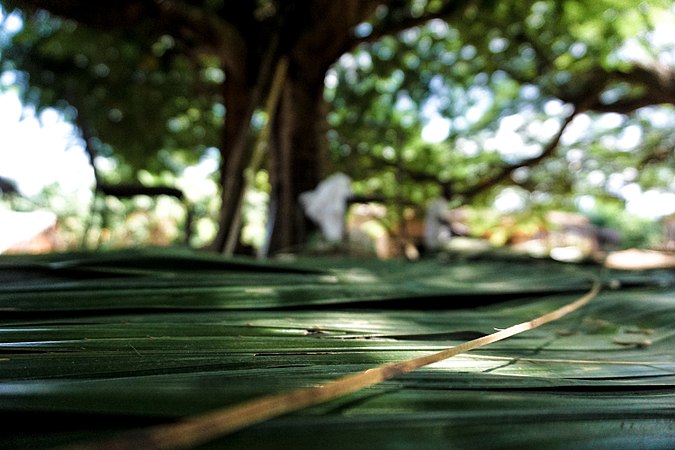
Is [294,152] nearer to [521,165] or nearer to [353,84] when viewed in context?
[353,84]

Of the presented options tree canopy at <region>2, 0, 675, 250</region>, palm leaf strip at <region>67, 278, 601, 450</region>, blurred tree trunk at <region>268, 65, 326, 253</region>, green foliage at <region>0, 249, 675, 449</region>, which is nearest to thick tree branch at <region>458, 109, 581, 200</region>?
tree canopy at <region>2, 0, 675, 250</region>

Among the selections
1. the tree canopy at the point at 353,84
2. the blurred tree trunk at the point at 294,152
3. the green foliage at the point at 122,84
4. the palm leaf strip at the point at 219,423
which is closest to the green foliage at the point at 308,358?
the palm leaf strip at the point at 219,423

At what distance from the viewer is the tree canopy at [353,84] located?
3.71 meters

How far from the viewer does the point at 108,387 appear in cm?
47

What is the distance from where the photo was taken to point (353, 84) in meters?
6.22

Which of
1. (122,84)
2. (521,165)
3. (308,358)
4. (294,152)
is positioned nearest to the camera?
(308,358)

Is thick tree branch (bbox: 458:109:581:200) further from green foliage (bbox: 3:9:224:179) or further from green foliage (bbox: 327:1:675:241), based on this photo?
green foliage (bbox: 3:9:224:179)

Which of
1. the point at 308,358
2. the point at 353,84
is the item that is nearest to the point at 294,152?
the point at 353,84

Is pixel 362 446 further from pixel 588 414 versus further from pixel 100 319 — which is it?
pixel 100 319

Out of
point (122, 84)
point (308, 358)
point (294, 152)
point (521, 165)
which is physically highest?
point (122, 84)

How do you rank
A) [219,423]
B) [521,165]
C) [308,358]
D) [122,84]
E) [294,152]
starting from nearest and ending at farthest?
[219,423] < [308,358] < [294,152] < [122,84] < [521,165]

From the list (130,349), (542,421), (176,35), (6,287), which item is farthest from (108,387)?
(176,35)

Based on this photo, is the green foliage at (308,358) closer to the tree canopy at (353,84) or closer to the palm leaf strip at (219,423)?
the palm leaf strip at (219,423)

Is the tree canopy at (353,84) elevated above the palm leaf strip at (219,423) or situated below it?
above
